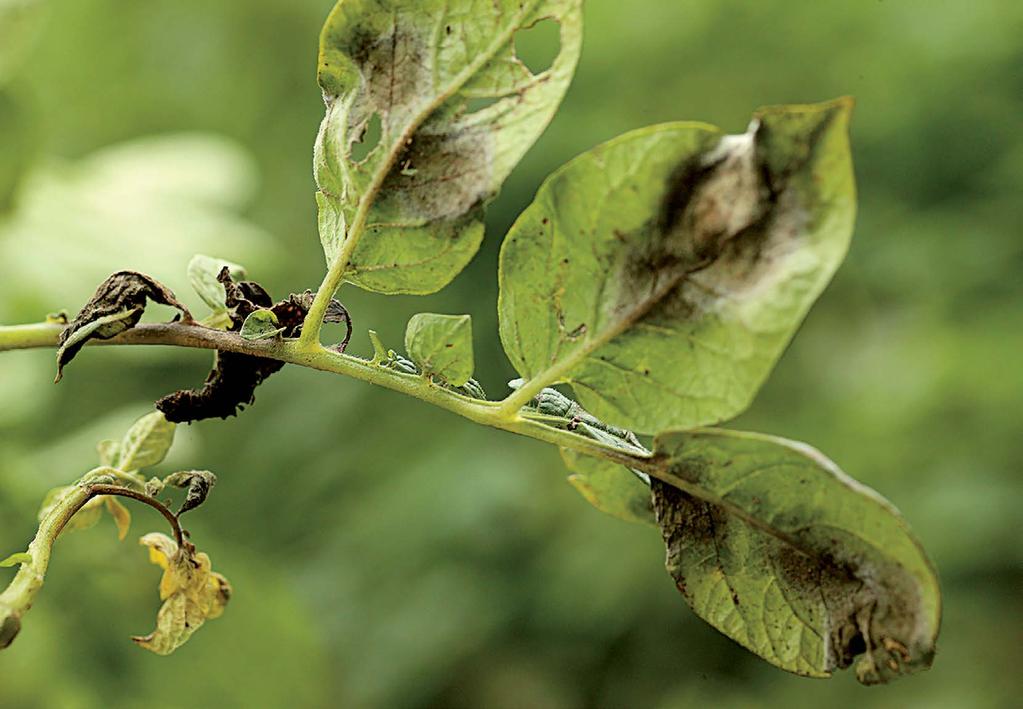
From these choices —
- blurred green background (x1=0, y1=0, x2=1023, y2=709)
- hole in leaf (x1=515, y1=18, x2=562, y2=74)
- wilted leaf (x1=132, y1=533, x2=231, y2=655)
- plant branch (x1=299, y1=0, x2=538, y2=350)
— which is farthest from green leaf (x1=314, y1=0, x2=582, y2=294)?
hole in leaf (x1=515, y1=18, x2=562, y2=74)

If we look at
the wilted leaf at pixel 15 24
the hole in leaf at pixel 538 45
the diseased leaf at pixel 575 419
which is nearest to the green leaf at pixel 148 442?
the diseased leaf at pixel 575 419

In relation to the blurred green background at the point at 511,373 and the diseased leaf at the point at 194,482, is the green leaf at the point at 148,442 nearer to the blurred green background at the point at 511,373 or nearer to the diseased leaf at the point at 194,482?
the diseased leaf at the point at 194,482

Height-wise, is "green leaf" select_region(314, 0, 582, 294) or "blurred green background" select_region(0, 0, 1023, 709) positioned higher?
"green leaf" select_region(314, 0, 582, 294)

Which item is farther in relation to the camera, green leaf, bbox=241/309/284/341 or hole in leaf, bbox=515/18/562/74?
hole in leaf, bbox=515/18/562/74

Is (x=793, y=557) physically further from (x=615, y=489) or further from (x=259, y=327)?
(x=259, y=327)

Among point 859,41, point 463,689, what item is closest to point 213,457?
point 463,689

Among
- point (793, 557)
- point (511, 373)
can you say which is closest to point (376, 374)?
point (793, 557)

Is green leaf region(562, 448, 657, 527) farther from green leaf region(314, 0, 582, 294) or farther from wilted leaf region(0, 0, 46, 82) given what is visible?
wilted leaf region(0, 0, 46, 82)
